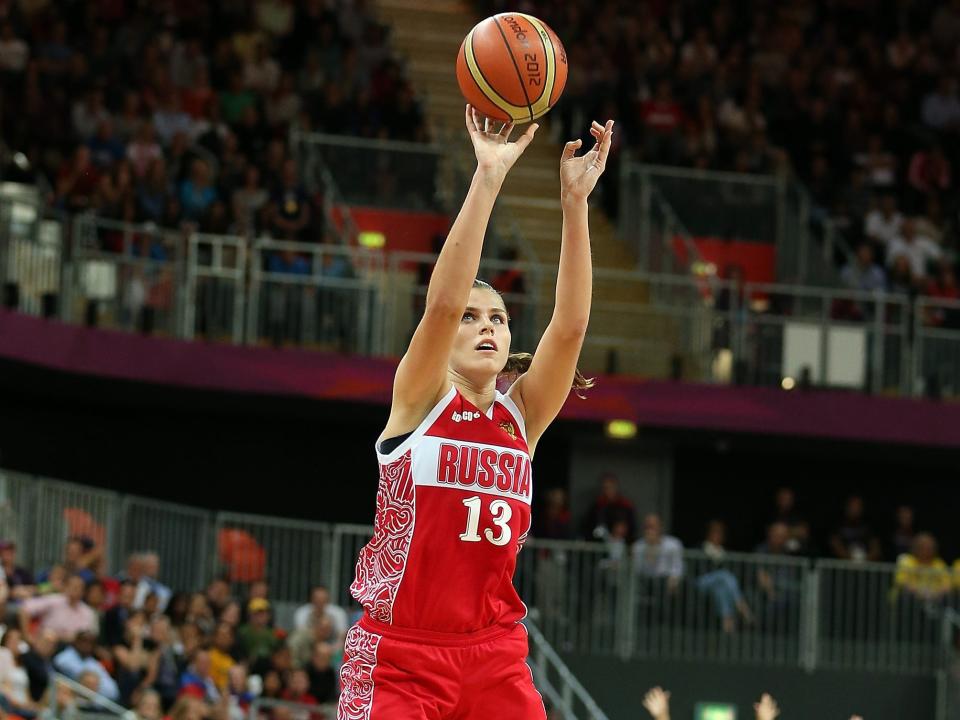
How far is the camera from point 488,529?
654cm

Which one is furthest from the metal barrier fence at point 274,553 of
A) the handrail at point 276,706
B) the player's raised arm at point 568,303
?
the player's raised arm at point 568,303

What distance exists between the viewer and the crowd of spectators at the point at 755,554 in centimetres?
2003

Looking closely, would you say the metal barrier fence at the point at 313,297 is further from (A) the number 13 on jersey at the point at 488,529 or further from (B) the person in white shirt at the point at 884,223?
(A) the number 13 on jersey at the point at 488,529

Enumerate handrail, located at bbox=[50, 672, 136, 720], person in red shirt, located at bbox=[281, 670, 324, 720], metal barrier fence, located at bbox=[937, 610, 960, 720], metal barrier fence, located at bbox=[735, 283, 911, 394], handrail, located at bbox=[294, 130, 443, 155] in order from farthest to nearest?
handrail, located at bbox=[294, 130, 443, 155]
metal barrier fence, located at bbox=[735, 283, 911, 394]
metal barrier fence, located at bbox=[937, 610, 960, 720]
person in red shirt, located at bbox=[281, 670, 324, 720]
handrail, located at bbox=[50, 672, 136, 720]

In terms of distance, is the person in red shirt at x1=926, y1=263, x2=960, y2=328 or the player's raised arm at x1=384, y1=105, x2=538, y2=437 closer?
the player's raised arm at x1=384, y1=105, x2=538, y2=437

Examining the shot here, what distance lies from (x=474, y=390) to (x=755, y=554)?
14861 mm

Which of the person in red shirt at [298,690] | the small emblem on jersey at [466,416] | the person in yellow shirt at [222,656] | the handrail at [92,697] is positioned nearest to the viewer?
the small emblem on jersey at [466,416]

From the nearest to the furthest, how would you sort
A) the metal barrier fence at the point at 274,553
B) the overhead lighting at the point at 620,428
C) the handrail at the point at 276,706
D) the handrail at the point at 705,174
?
the handrail at the point at 276,706, the metal barrier fence at the point at 274,553, the overhead lighting at the point at 620,428, the handrail at the point at 705,174

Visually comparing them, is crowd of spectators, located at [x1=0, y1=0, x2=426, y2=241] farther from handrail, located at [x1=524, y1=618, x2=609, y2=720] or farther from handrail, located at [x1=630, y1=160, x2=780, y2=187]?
handrail, located at [x1=524, y1=618, x2=609, y2=720]

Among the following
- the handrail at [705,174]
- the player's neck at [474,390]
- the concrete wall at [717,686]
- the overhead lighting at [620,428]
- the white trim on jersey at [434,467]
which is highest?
the handrail at [705,174]

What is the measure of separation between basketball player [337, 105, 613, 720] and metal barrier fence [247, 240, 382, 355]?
13886 mm

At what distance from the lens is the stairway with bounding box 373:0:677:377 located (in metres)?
22.8

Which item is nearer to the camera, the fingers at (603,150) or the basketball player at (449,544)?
the basketball player at (449,544)

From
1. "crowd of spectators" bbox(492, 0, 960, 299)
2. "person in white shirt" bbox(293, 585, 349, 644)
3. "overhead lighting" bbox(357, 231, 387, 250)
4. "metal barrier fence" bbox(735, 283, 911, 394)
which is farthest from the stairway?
"person in white shirt" bbox(293, 585, 349, 644)
